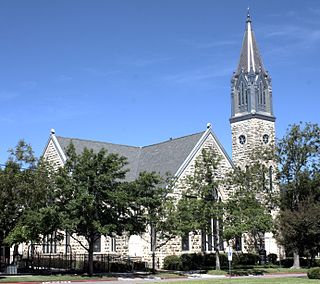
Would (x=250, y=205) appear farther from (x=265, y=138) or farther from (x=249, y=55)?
(x=249, y=55)

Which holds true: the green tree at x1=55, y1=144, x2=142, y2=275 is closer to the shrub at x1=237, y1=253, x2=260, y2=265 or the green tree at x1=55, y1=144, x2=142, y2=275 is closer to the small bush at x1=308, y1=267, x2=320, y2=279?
the small bush at x1=308, y1=267, x2=320, y2=279

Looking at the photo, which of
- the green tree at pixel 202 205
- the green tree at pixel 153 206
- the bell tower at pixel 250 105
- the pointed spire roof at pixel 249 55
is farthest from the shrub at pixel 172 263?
the pointed spire roof at pixel 249 55

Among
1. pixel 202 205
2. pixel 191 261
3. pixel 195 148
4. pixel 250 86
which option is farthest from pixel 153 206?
pixel 250 86

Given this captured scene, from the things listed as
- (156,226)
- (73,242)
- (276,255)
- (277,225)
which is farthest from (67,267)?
(276,255)

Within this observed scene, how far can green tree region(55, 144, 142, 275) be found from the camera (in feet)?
121

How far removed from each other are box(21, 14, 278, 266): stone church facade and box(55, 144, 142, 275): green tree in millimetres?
7169

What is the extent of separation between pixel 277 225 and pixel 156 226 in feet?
37.4

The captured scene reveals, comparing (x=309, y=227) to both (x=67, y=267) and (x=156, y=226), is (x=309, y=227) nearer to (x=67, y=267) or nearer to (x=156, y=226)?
(x=156, y=226)

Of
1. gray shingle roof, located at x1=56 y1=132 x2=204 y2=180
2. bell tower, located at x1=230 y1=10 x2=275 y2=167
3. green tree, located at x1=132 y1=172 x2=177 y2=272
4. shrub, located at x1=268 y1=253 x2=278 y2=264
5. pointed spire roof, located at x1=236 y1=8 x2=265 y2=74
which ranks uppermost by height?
pointed spire roof, located at x1=236 y1=8 x2=265 y2=74

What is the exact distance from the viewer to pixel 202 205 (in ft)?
140

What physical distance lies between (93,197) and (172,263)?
46.0 feet

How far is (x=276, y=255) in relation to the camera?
59250 mm

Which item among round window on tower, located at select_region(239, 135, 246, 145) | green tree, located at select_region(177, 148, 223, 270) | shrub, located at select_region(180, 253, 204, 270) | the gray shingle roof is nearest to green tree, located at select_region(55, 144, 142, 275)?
green tree, located at select_region(177, 148, 223, 270)

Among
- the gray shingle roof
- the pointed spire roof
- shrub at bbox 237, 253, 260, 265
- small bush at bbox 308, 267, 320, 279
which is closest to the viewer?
small bush at bbox 308, 267, 320, 279
